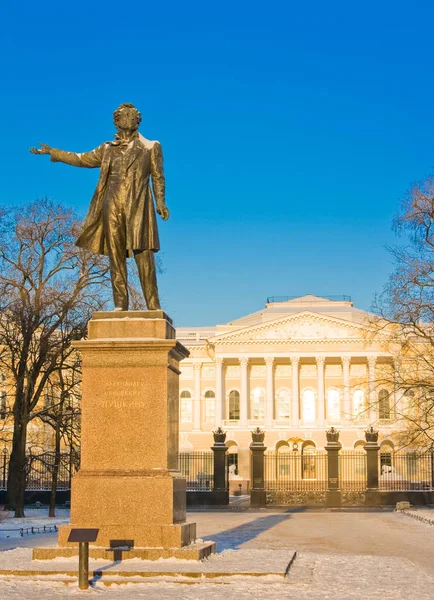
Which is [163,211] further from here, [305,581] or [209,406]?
[209,406]

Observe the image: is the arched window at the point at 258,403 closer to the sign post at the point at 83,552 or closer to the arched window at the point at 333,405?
the arched window at the point at 333,405

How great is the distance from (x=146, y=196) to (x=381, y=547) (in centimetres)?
947

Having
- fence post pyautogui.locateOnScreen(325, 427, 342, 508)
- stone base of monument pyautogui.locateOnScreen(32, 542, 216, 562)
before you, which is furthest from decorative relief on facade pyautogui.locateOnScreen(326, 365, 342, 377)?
stone base of monument pyautogui.locateOnScreen(32, 542, 216, 562)

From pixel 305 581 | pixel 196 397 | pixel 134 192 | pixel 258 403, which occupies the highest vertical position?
pixel 196 397

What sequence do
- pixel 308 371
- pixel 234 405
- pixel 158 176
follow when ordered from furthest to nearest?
pixel 234 405
pixel 308 371
pixel 158 176

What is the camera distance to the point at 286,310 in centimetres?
8650

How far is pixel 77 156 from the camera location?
11.8m

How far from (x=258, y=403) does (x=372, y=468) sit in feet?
155

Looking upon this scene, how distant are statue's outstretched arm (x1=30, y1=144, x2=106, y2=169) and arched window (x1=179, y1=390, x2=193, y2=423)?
73069 mm

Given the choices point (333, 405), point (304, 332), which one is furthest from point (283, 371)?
point (333, 405)

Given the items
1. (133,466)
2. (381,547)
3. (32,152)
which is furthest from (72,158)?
(381,547)

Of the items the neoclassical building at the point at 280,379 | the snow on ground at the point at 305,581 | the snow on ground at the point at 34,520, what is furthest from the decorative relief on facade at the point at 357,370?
the snow on ground at the point at 305,581

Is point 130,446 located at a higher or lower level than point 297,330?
lower

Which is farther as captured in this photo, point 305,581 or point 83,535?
point 305,581
